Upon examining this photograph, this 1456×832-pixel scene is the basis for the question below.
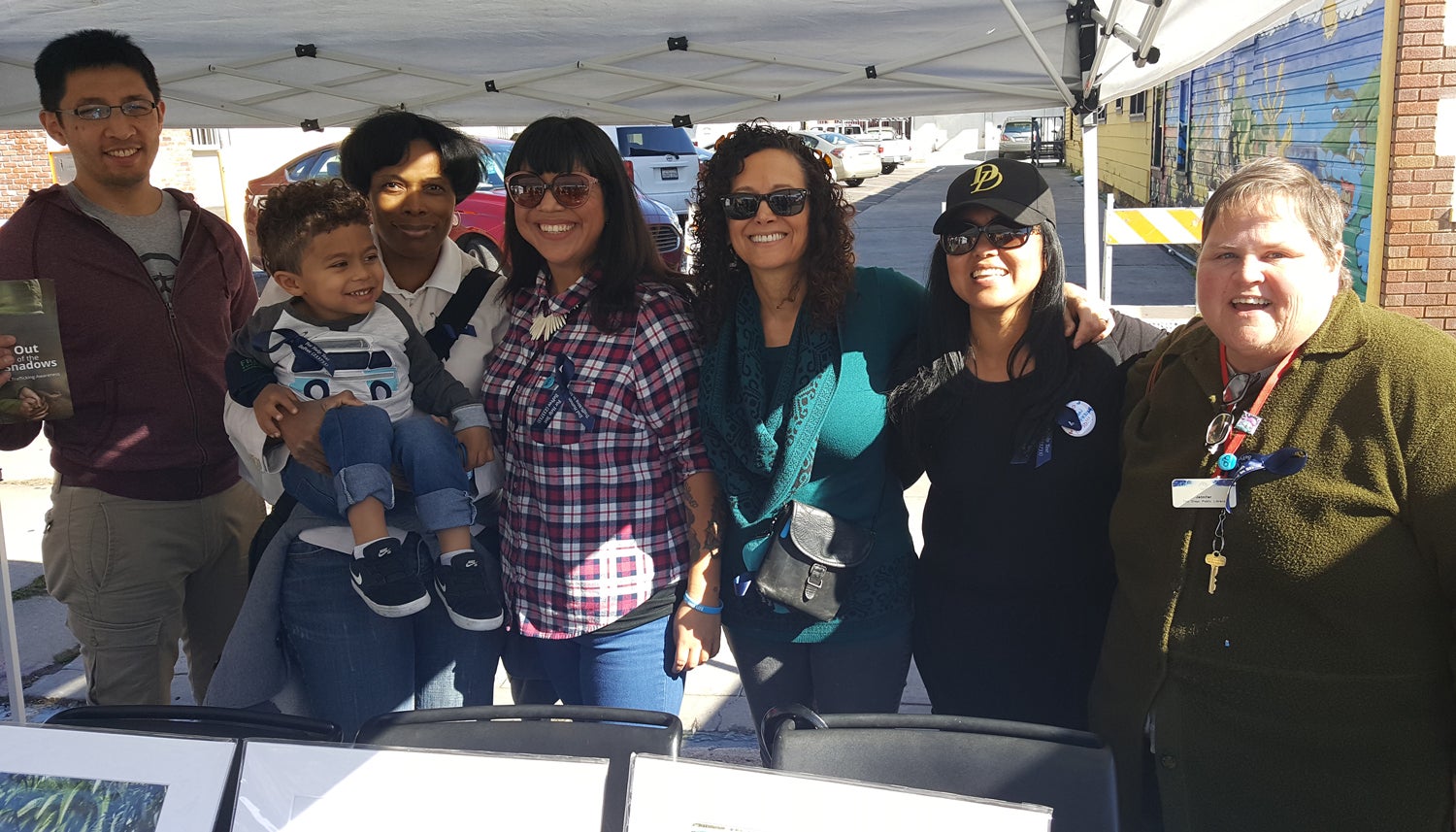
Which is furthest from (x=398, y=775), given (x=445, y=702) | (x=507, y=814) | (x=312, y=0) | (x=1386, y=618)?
(x=312, y=0)

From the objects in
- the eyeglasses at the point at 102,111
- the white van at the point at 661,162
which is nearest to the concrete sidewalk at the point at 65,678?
the eyeglasses at the point at 102,111

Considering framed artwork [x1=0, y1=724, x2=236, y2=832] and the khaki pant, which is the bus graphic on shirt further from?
framed artwork [x1=0, y1=724, x2=236, y2=832]

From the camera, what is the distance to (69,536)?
2.62m

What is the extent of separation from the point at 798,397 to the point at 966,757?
0.77 meters

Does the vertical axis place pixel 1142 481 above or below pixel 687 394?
below

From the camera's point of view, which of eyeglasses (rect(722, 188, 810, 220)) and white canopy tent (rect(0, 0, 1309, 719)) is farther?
white canopy tent (rect(0, 0, 1309, 719))

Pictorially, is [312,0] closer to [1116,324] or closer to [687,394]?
[687,394]

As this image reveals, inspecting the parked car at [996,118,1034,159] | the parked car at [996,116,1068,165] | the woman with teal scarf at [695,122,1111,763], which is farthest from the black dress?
the parked car at [996,118,1034,159]

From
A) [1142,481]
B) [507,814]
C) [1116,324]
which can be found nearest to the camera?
[507,814]

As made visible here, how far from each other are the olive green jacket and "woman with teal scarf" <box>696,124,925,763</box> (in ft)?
1.87

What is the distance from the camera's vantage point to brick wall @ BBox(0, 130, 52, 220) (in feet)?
43.3

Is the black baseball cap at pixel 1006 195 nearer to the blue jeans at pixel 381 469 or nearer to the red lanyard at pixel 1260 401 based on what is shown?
the red lanyard at pixel 1260 401

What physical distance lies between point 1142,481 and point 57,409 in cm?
250

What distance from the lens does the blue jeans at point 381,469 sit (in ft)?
7.00
